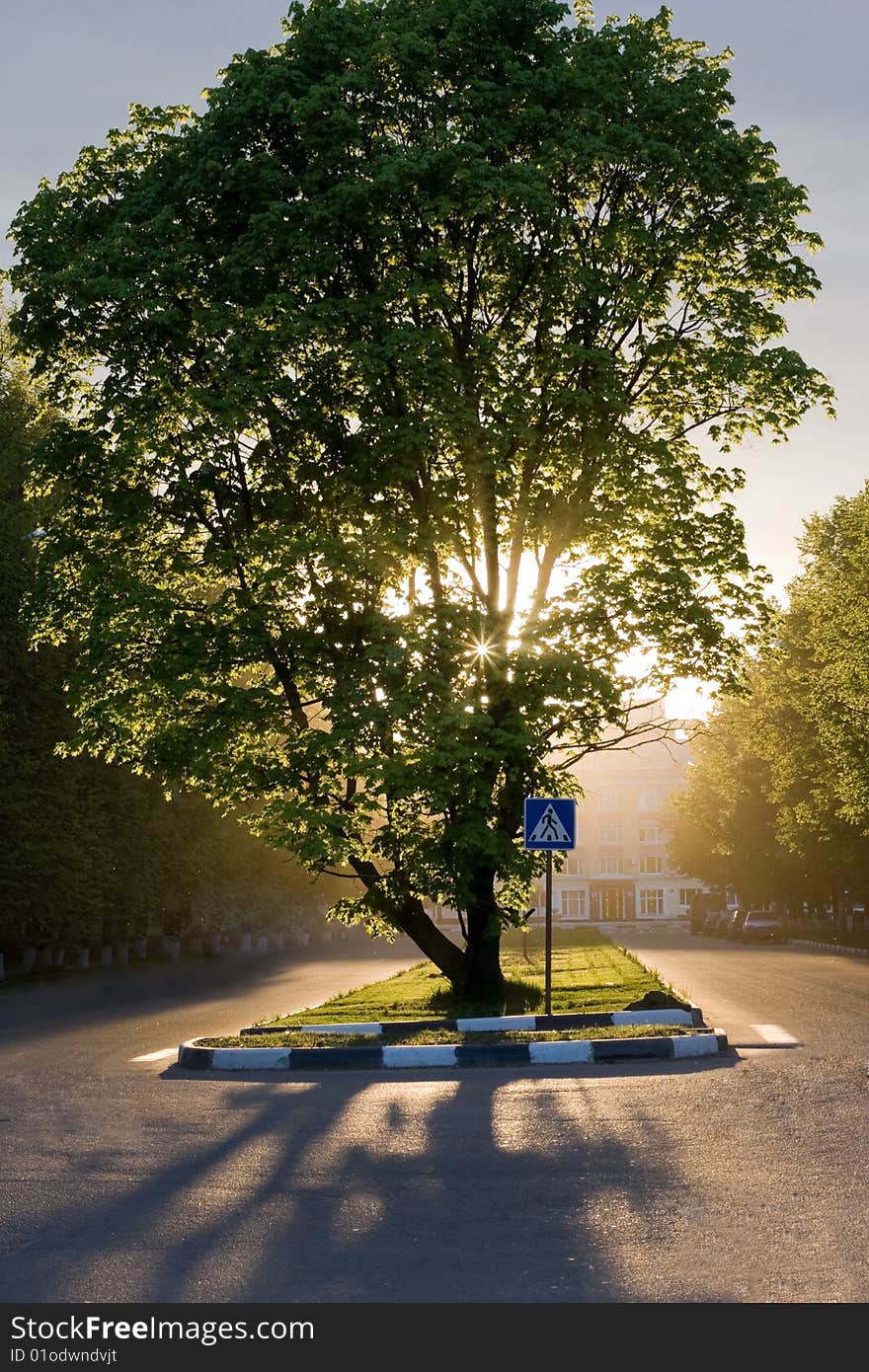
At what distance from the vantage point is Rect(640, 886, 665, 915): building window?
141250mm

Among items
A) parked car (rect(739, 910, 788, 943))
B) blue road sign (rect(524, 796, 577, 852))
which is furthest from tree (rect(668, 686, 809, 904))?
blue road sign (rect(524, 796, 577, 852))

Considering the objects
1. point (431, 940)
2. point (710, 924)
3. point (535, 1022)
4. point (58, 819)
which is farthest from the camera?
point (710, 924)

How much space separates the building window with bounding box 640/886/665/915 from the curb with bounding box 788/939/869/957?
68.8m

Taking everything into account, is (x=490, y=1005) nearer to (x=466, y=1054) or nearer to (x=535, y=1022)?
(x=535, y=1022)

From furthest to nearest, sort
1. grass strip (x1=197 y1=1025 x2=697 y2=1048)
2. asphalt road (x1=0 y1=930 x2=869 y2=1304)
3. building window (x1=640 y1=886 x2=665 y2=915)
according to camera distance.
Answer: building window (x1=640 y1=886 x2=665 y2=915), grass strip (x1=197 y1=1025 x2=697 y2=1048), asphalt road (x1=0 y1=930 x2=869 y2=1304)

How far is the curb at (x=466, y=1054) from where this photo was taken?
16.2m

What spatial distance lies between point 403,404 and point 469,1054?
29.1 feet

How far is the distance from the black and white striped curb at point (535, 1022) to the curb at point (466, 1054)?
2.73 metres

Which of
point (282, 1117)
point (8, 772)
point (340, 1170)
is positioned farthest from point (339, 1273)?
point (8, 772)

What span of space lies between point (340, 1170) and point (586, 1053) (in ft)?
23.4

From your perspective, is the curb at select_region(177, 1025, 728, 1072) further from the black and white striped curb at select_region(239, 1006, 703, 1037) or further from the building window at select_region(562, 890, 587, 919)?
the building window at select_region(562, 890, 587, 919)

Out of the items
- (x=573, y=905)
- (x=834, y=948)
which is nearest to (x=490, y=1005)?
(x=834, y=948)

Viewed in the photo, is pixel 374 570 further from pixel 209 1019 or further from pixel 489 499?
pixel 209 1019

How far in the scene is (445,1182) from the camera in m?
9.04
